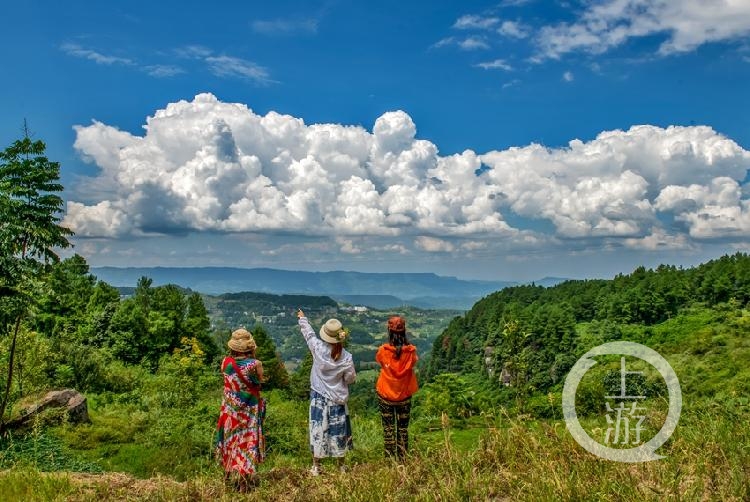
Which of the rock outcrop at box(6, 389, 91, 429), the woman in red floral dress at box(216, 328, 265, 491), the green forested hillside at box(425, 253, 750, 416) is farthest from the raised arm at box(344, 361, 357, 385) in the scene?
the rock outcrop at box(6, 389, 91, 429)

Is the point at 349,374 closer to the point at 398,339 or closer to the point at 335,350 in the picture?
the point at 335,350

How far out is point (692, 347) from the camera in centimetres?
2911

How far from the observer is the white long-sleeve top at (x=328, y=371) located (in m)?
7.25

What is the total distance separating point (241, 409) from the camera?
6.70 meters

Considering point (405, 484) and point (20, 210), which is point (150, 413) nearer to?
point (20, 210)

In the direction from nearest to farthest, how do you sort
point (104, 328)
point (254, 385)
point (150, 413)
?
point (254, 385) → point (150, 413) → point (104, 328)

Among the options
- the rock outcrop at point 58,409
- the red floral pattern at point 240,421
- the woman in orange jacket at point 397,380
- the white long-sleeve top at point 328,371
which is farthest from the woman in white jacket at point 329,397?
the rock outcrop at point 58,409

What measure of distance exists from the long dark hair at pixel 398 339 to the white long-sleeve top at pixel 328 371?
657 millimetres

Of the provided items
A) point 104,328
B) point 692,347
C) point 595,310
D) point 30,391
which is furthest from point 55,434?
point 595,310

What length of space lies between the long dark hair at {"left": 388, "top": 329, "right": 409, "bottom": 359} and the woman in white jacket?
26.2 inches

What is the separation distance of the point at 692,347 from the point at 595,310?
39.3m

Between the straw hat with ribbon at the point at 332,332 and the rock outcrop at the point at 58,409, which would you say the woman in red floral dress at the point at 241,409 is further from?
the rock outcrop at the point at 58,409

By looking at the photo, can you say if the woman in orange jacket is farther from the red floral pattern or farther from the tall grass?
the red floral pattern

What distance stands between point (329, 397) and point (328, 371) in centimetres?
36
